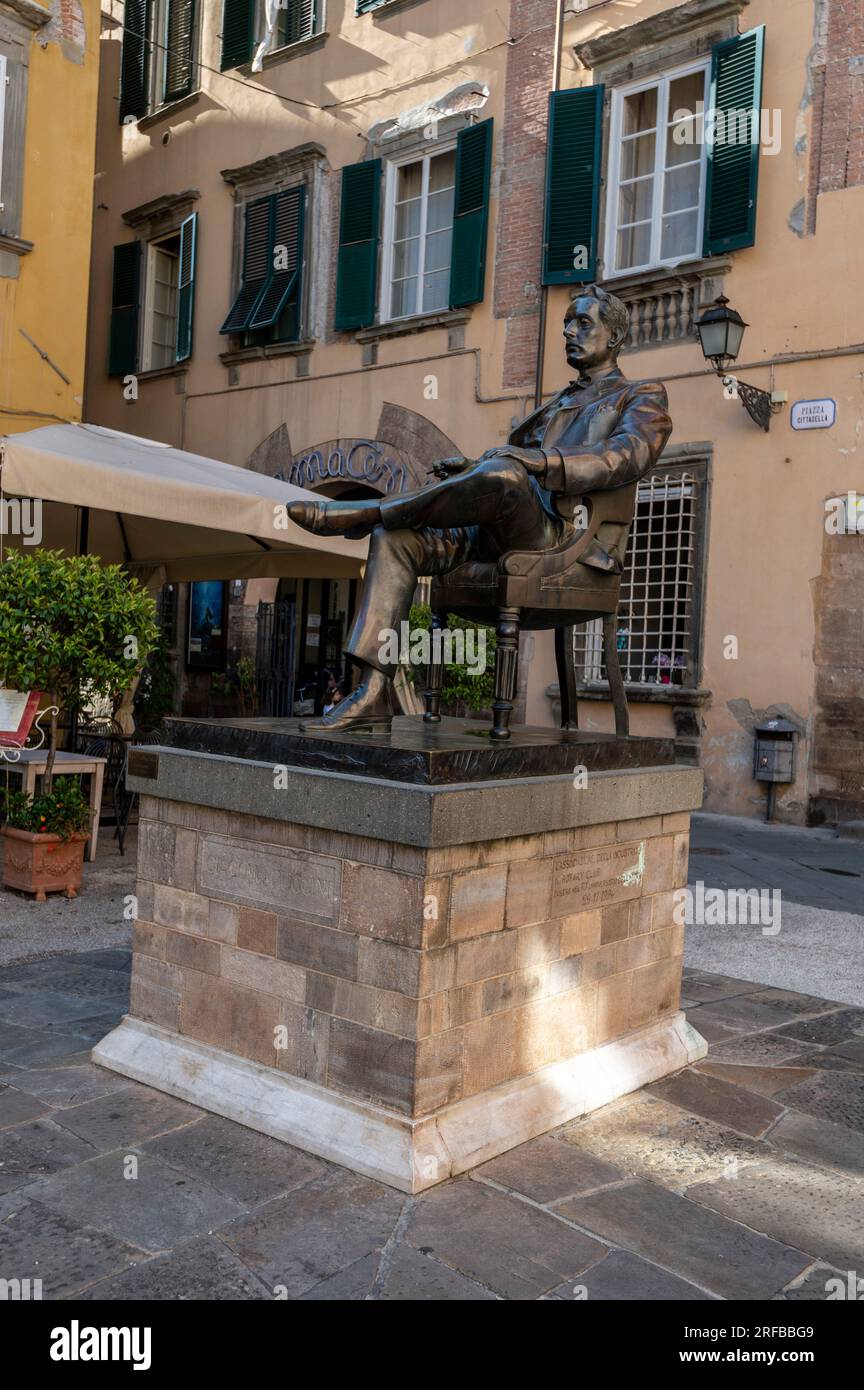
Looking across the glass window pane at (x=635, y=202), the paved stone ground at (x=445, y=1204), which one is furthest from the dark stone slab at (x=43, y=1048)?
the glass window pane at (x=635, y=202)

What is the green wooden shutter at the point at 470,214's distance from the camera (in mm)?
12492

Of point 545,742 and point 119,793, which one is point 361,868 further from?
point 119,793

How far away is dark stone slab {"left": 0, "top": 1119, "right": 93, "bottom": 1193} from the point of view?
9.23ft

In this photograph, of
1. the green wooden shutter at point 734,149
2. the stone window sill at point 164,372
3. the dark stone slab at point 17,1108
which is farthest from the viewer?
the stone window sill at point 164,372

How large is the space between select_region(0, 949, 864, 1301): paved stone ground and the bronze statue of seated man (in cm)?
124

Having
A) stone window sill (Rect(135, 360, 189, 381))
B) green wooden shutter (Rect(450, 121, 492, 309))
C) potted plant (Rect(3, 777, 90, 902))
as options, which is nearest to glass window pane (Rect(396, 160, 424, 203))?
green wooden shutter (Rect(450, 121, 492, 309))

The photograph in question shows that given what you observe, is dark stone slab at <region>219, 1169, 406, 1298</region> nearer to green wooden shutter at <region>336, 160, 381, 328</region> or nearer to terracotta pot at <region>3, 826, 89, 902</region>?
terracotta pot at <region>3, 826, 89, 902</region>

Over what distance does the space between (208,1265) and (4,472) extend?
507 cm

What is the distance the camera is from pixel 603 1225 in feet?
8.90

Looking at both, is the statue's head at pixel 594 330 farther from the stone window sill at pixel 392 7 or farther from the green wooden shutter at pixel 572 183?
the stone window sill at pixel 392 7

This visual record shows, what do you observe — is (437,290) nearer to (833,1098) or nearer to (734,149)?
(734,149)

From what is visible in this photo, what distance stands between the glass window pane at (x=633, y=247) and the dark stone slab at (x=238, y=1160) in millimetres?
10125

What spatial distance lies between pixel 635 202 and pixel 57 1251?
1118 cm
